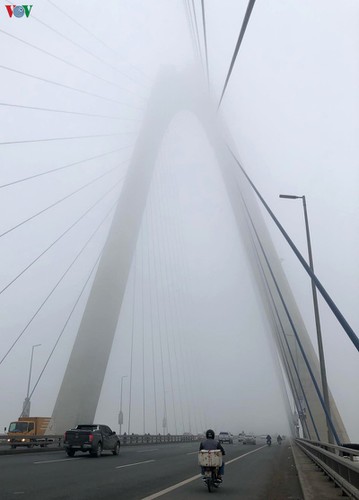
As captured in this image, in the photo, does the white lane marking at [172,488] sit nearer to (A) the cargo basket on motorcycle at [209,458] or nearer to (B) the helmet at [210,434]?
(A) the cargo basket on motorcycle at [209,458]

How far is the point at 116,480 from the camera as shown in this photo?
39.4 feet

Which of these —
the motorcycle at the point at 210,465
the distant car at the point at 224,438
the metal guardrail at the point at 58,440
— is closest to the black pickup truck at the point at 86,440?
the metal guardrail at the point at 58,440

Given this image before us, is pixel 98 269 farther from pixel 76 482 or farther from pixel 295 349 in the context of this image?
A: pixel 76 482

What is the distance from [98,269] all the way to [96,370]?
25.3 feet

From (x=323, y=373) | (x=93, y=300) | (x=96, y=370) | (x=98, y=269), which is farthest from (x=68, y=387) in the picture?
(x=323, y=373)

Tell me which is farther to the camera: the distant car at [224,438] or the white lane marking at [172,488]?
the distant car at [224,438]

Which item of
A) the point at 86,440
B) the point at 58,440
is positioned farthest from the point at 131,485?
the point at 58,440

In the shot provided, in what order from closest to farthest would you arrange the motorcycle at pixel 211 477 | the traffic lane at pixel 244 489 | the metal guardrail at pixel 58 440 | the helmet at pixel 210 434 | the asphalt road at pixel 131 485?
the asphalt road at pixel 131 485 → the traffic lane at pixel 244 489 → the motorcycle at pixel 211 477 → the helmet at pixel 210 434 → the metal guardrail at pixel 58 440

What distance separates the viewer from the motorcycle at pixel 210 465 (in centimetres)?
1099

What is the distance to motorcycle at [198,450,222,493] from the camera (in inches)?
433

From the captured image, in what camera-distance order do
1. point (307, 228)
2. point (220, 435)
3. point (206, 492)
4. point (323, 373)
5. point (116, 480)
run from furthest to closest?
point (220, 435), point (307, 228), point (323, 373), point (116, 480), point (206, 492)

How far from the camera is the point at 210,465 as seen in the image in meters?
11.1

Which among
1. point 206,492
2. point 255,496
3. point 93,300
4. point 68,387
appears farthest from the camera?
point 93,300

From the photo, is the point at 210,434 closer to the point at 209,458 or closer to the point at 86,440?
the point at 209,458
